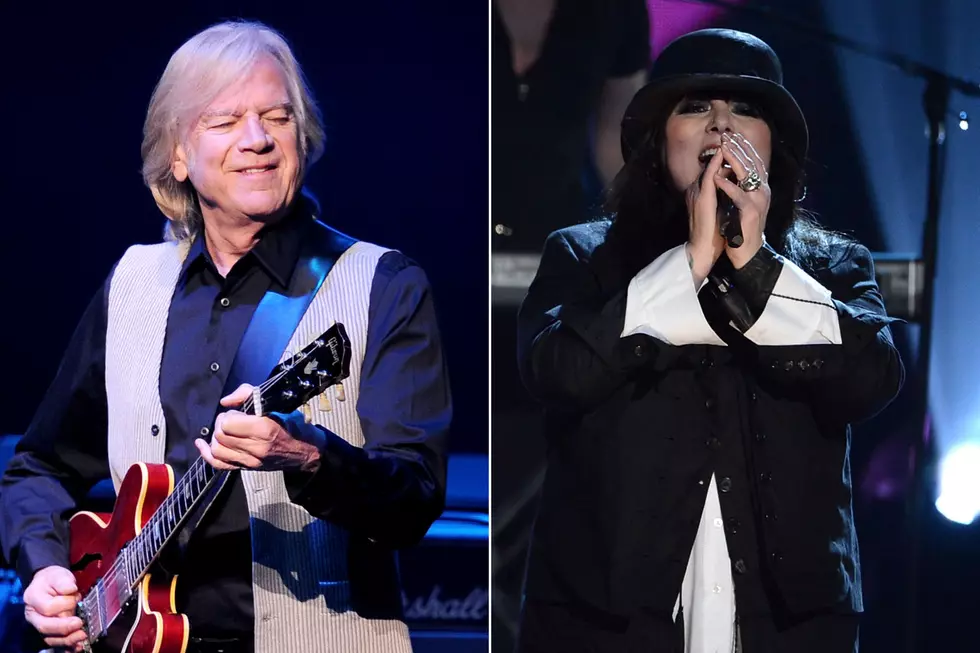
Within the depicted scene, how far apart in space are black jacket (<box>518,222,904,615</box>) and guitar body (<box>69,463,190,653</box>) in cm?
81

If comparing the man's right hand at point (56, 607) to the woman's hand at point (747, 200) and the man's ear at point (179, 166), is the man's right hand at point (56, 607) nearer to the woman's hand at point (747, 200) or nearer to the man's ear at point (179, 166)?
the man's ear at point (179, 166)

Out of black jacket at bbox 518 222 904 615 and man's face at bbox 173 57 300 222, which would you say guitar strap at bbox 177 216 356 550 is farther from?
black jacket at bbox 518 222 904 615

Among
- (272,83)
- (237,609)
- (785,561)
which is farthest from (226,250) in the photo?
(785,561)

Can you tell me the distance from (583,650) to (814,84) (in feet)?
4.28

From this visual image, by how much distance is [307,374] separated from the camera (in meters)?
1.79

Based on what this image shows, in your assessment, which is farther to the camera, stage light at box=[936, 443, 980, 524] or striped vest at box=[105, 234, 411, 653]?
stage light at box=[936, 443, 980, 524]

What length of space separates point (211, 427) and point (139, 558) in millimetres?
257

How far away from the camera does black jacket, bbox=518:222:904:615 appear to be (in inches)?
92.7

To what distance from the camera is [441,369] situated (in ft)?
7.06

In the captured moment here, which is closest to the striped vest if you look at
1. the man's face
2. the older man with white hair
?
the older man with white hair

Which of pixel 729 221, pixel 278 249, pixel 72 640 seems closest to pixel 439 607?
pixel 72 640

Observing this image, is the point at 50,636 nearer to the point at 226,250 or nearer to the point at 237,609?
Result: the point at 237,609

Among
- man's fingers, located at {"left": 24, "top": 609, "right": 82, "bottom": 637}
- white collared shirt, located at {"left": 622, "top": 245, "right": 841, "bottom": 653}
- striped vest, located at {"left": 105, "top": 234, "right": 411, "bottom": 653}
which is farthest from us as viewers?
white collared shirt, located at {"left": 622, "top": 245, "right": 841, "bottom": 653}

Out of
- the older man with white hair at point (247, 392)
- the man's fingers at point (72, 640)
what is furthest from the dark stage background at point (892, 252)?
the man's fingers at point (72, 640)
